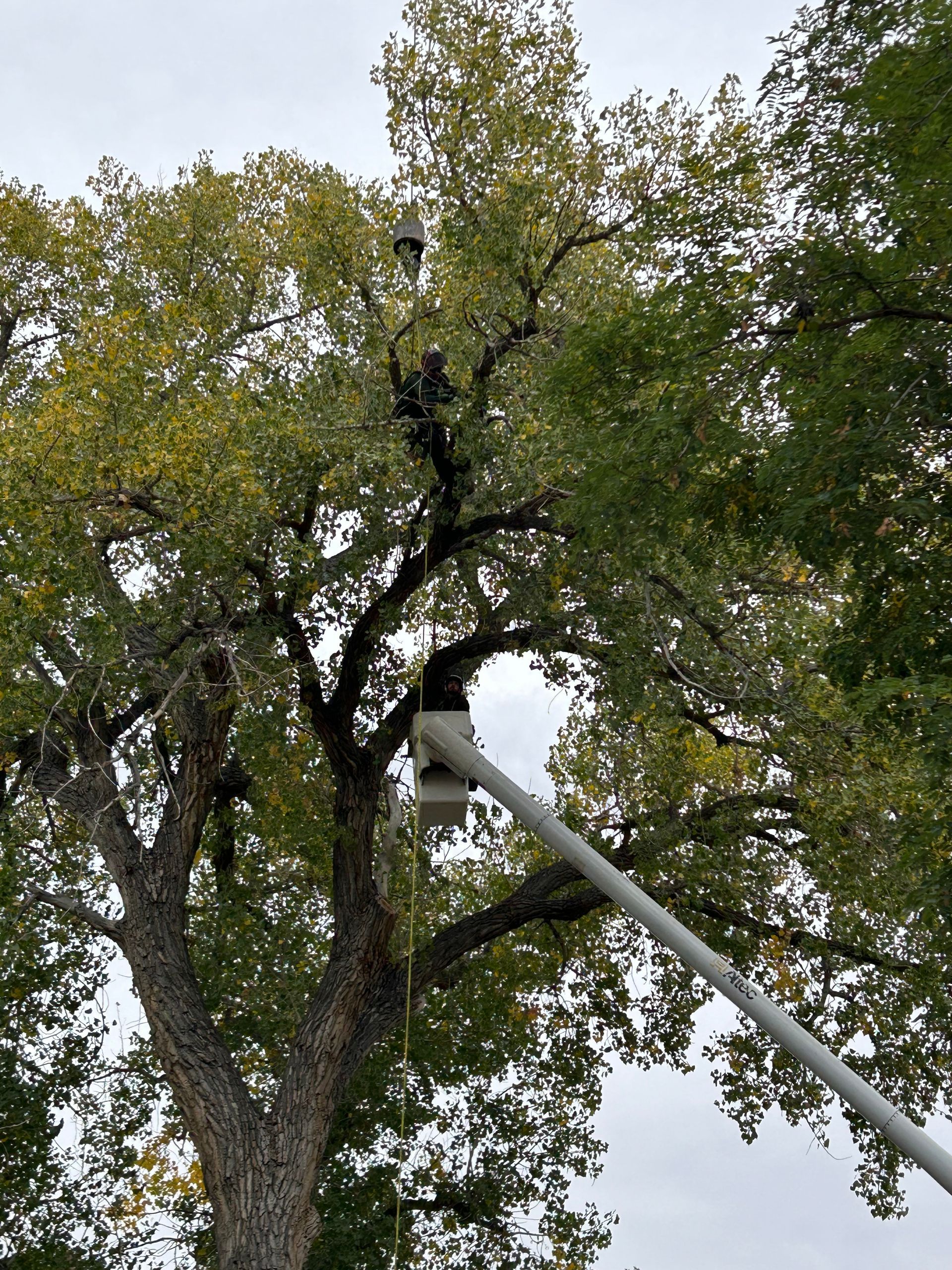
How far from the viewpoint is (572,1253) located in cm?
1168

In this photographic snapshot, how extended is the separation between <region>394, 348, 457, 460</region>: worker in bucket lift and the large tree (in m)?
0.11

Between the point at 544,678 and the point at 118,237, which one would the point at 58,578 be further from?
the point at 118,237

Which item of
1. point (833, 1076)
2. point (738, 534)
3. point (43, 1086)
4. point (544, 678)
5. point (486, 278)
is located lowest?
point (833, 1076)

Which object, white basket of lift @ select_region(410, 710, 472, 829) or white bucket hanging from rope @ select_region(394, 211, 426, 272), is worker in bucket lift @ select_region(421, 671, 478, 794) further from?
white bucket hanging from rope @ select_region(394, 211, 426, 272)

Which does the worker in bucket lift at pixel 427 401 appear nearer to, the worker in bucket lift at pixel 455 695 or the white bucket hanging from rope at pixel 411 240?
the white bucket hanging from rope at pixel 411 240

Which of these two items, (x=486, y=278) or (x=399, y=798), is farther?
(x=399, y=798)

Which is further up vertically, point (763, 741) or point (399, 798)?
point (399, 798)

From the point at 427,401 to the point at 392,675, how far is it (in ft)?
9.06

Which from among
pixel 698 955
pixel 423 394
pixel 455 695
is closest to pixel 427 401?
pixel 423 394

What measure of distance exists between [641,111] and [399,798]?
6.32m

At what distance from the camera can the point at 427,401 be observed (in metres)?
9.37

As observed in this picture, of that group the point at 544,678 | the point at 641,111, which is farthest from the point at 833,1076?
the point at 641,111

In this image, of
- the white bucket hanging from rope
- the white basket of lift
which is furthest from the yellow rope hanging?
the white bucket hanging from rope

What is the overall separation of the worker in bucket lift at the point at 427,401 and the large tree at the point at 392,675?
0.11m
